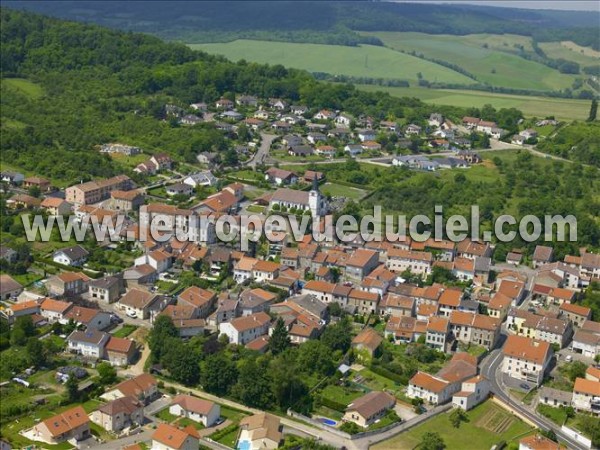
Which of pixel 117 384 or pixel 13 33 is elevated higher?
pixel 13 33

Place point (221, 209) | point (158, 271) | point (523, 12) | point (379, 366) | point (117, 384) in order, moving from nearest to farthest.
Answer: point (117, 384) < point (379, 366) < point (158, 271) < point (221, 209) < point (523, 12)

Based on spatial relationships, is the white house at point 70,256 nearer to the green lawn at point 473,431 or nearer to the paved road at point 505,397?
the green lawn at point 473,431

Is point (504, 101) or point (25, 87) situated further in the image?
→ point (504, 101)

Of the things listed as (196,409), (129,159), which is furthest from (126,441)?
(129,159)

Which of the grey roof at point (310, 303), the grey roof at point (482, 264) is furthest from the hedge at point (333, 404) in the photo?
the grey roof at point (482, 264)

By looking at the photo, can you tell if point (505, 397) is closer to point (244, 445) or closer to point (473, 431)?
point (473, 431)

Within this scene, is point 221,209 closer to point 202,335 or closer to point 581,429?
point 202,335

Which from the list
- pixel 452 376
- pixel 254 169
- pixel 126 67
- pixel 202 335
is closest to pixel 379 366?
pixel 452 376
